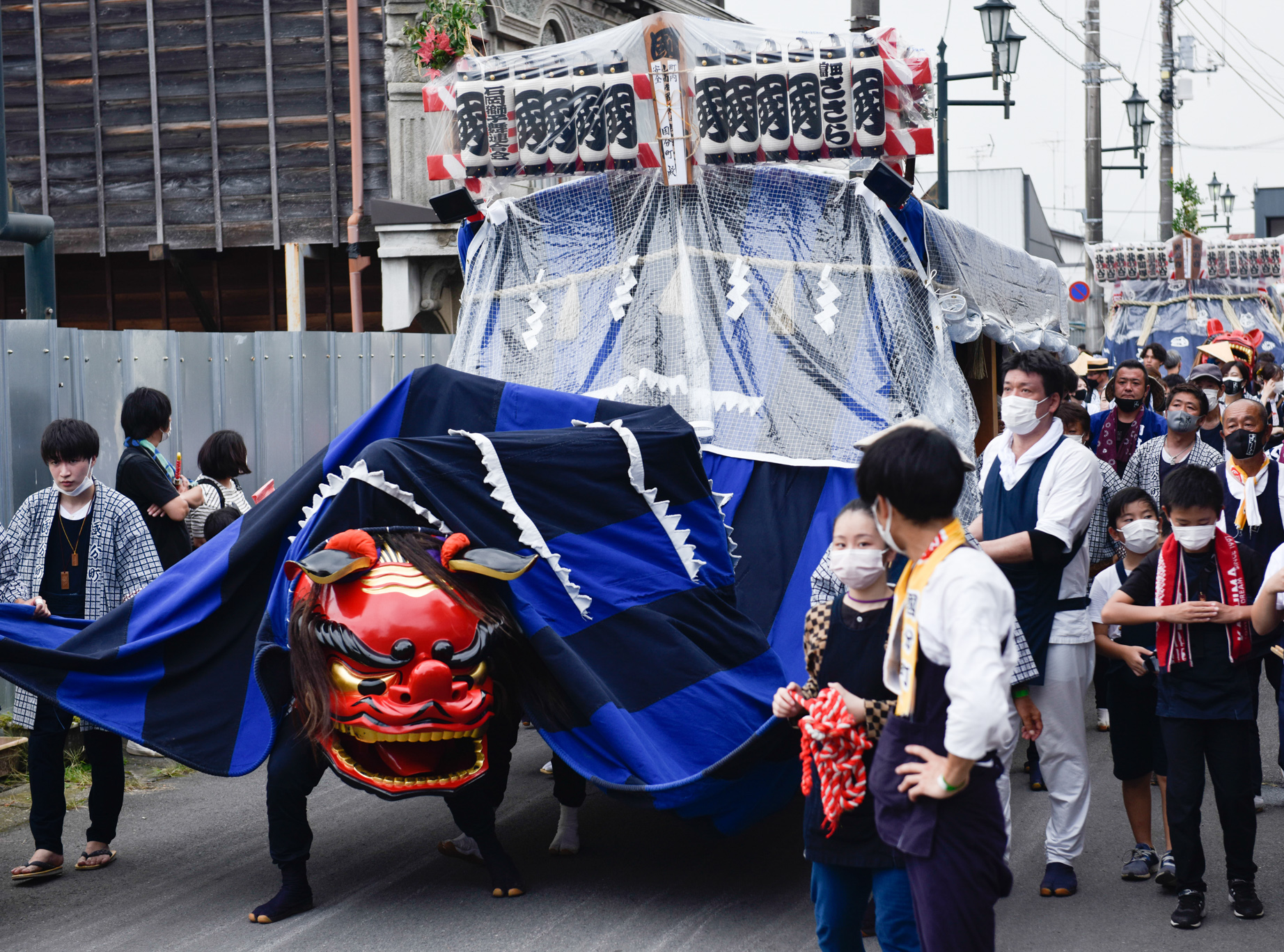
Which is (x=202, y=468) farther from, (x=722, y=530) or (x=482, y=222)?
(x=722, y=530)

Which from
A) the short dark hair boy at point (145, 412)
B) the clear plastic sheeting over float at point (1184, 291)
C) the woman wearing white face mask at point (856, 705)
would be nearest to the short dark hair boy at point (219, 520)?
the short dark hair boy at point (145, 412)

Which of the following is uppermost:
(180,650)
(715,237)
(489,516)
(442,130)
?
(442,130)

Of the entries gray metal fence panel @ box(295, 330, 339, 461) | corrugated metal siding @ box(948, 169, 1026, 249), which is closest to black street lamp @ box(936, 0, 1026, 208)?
gray metal fence panel @ box(295, 330, 339, 461)

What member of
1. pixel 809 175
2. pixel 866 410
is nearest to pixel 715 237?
pixel 809 175

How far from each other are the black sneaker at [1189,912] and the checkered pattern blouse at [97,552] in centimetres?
434

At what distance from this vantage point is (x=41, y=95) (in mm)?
15695

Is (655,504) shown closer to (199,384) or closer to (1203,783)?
(1203,783)

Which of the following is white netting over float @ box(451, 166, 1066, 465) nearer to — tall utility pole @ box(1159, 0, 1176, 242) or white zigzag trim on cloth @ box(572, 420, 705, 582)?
white zigzag trim on cloth @ box(572, 420, 705, 582)

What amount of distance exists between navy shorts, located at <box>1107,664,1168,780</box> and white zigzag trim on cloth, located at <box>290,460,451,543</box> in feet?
9.13

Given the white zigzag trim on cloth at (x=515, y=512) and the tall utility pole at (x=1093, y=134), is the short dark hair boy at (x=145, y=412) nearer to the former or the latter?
the white zigzag trim on cloth at (x=515, y=512)

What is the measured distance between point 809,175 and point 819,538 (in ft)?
6.75

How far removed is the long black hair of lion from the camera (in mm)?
4770

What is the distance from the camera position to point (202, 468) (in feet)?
25.6

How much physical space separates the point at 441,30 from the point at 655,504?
32.5 feet
